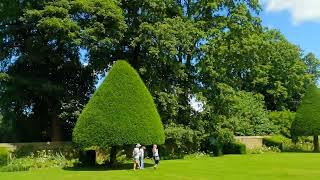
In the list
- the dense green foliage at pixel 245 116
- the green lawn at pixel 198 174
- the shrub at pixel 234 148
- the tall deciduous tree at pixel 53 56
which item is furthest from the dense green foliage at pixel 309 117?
the tall deciduous tree at pixel 53 56

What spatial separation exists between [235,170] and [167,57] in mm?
12966

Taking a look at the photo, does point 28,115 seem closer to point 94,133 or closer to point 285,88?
point 94,133

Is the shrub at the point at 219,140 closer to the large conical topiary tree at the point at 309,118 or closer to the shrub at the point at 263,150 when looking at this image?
the shrub at the point at 263,150

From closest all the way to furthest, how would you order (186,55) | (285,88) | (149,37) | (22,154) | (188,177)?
(188,177), (22,154), (149,37), (186,55), (285,88)

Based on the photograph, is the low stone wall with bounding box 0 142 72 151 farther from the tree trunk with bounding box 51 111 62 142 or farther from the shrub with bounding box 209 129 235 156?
the shrub with bounding box 209 129 235 156

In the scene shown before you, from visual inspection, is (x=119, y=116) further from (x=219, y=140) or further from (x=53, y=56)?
(x=219, y=140)

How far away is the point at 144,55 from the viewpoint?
4109 cm

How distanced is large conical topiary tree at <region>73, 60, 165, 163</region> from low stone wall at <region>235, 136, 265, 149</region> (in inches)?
847

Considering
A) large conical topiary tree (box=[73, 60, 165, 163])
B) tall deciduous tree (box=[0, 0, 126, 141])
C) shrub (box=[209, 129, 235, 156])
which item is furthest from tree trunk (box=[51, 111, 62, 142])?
shrub (box=[209, 129, 235, 156])

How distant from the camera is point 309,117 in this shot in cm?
4725

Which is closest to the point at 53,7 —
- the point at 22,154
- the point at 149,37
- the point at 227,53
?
the point at 149,37

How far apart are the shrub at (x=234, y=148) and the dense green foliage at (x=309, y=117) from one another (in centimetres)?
550

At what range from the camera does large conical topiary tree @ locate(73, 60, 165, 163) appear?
2920 cm

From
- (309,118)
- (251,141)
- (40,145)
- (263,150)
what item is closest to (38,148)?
(40,145)
